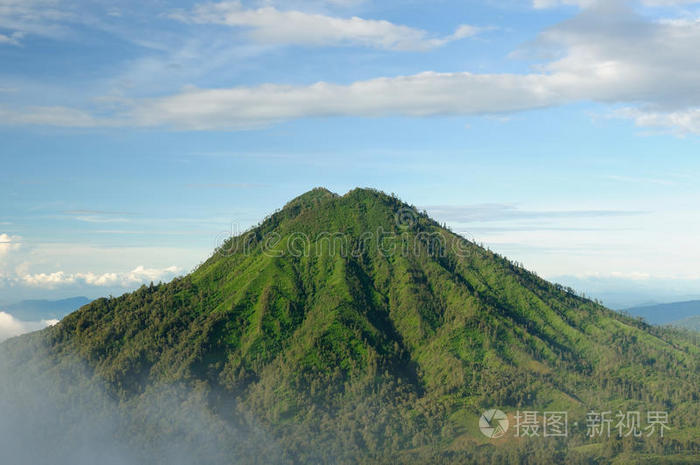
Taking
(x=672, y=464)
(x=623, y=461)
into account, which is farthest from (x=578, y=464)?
(x=672, y=464)

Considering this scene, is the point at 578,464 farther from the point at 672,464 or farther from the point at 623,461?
the point at 672,464
